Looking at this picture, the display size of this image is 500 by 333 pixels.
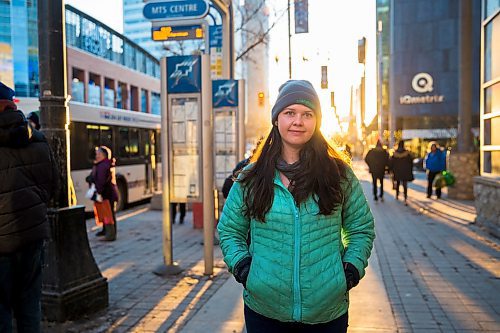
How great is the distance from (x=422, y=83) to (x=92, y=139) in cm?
3922

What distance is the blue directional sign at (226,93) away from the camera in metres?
8.62

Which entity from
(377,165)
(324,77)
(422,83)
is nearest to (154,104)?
(324,77)

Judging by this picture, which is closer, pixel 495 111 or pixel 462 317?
pixel 462 317

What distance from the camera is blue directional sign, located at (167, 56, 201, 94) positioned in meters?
6.22

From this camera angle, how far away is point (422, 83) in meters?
46.1

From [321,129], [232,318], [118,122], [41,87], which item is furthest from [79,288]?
[118,122]

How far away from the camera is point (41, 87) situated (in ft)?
15.2

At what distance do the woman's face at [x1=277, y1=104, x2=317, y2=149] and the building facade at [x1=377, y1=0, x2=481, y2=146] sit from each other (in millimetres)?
44266

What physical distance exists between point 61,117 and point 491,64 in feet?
25.6

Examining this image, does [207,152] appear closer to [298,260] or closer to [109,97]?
[298,260]

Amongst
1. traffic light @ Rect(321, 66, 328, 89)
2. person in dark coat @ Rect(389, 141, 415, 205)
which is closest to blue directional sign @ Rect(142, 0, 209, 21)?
person in dark coat @ Rect(389, 141, 415, 205)

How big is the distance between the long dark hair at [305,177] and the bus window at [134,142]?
12.8 meters

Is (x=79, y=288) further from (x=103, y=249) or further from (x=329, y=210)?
(x=103, y=249)

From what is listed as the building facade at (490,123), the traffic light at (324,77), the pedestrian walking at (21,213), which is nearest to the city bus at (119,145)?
the traffic light at (324,77)
